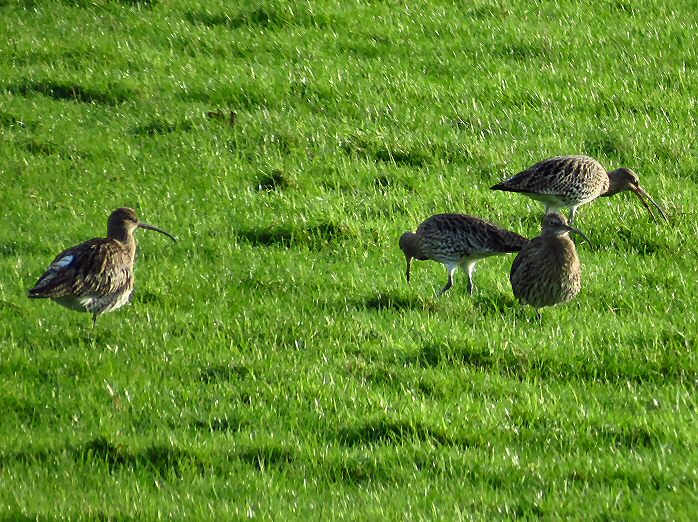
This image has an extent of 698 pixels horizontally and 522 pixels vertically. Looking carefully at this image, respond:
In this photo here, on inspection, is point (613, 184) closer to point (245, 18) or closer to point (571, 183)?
point (571, 183)

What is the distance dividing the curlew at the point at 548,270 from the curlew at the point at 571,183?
177 cm

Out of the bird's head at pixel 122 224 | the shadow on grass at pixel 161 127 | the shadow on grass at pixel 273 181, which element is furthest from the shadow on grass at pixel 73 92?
the bird's head at pixel 122 224

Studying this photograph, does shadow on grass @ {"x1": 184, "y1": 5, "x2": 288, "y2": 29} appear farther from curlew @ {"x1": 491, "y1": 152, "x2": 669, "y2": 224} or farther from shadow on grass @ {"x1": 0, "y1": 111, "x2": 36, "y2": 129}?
curlew @ {"x1": 491, "y1": 152, "x2": 669, "y2": 224}

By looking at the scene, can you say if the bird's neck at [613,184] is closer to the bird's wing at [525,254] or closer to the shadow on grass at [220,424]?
the bird's wing at [525,254]

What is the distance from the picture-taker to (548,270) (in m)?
11.9

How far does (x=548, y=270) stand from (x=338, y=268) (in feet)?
7.63

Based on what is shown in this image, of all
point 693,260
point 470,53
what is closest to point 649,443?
point 693,260

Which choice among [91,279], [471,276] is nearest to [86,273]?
[91,279]

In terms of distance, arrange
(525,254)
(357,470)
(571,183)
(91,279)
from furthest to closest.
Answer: (571,183) < (525,254) < (91,279) < (357,470)

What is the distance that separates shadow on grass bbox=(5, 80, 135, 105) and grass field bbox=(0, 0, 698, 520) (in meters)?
0.04

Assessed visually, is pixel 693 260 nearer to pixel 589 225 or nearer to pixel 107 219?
pixel 589 225

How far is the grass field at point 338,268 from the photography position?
8.77 m

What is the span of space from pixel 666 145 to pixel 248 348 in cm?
774

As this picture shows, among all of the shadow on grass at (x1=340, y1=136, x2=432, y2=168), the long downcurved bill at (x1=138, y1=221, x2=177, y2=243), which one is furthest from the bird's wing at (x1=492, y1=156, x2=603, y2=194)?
the long downcurved bill at (x1=138, y1=221, x2=177, y2=243)
